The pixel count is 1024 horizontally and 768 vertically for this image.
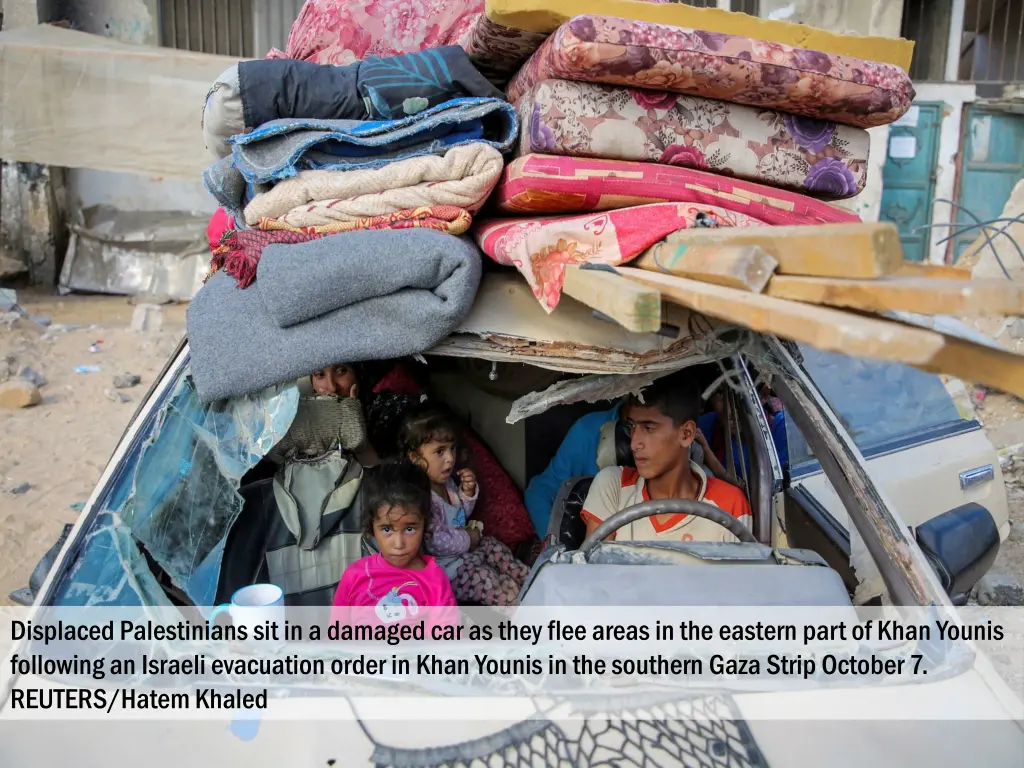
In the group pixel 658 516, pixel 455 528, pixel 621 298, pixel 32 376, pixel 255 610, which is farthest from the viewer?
pixel 32 376

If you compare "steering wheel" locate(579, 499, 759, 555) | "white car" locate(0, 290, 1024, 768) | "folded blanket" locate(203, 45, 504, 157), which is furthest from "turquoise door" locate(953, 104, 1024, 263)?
"folded blanket" locate(203, 45, 504, 157)

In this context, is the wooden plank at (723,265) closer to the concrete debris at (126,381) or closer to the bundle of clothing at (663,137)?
the bundle of clothing at (663,137)

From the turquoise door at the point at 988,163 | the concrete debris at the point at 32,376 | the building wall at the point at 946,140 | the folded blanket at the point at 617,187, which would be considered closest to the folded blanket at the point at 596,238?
the folded blanket at the point at 617,187

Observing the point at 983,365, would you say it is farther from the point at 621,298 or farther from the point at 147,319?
the point at 147,319

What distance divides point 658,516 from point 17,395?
241 inches

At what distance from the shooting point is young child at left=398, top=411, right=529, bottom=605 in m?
3.12

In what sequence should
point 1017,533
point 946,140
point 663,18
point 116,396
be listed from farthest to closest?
point 946,140, point 116,396, point 1017,533, point 663,18

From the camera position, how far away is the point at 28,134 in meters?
7.28

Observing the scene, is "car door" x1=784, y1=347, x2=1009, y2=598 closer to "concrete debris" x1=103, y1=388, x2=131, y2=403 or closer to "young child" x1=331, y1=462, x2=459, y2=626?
"young child" x1=331, y1=462, x2=459, y2=626

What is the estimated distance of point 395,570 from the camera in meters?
2.62

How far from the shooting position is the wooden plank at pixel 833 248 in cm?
112

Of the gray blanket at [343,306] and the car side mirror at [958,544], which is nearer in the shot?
the gray blanket at [343,306]

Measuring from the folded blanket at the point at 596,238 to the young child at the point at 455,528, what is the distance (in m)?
1.36

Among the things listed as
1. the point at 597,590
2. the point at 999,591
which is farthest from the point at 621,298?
the point at 999,591
